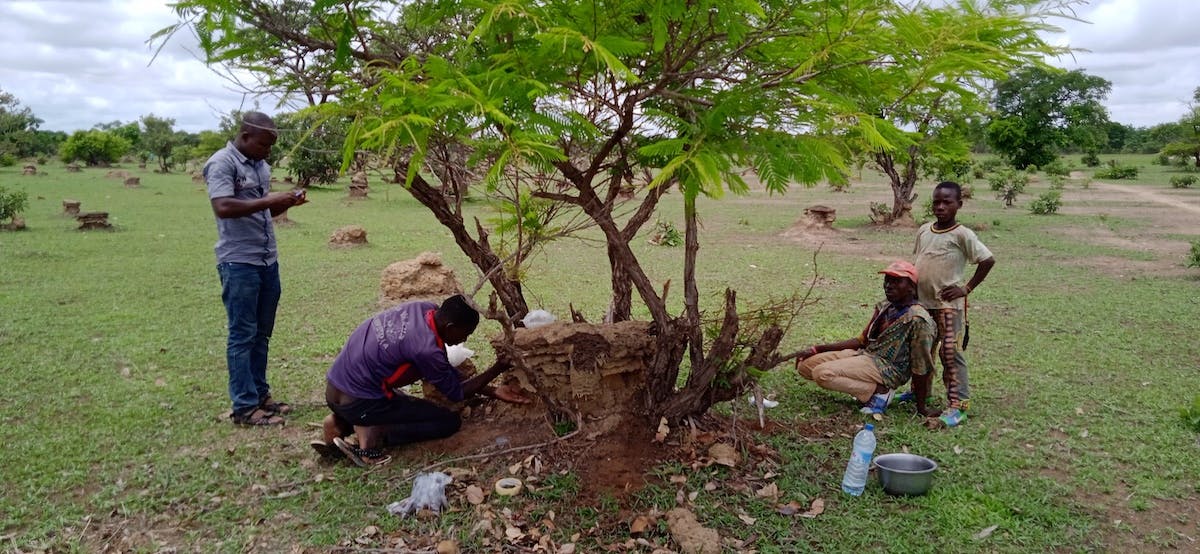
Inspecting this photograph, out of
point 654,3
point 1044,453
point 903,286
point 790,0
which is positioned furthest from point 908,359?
point 654,3

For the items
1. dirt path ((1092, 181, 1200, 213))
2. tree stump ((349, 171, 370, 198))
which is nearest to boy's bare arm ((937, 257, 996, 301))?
dirt path ((1092, 181, 1200, 213))

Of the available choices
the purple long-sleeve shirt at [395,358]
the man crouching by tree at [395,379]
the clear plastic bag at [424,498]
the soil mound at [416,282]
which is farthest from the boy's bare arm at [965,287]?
the soil mound at [416,282]

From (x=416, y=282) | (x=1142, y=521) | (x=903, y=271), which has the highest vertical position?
(x=903, y=271)

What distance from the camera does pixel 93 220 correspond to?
14820 mm

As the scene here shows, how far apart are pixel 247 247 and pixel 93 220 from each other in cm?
1255

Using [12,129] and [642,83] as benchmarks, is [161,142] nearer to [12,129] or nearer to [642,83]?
[12,129]

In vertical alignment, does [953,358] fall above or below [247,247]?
below

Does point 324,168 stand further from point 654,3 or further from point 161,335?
point 654,3

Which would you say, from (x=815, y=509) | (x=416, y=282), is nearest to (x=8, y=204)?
(x=416, y=282)

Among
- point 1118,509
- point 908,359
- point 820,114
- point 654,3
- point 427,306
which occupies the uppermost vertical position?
point 654,3

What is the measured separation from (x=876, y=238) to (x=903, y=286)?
424 inches

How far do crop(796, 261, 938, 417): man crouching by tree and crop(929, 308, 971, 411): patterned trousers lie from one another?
11 centimetres

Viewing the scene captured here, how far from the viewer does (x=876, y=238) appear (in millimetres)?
15047

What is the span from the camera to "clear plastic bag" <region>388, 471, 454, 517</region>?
3.83m
